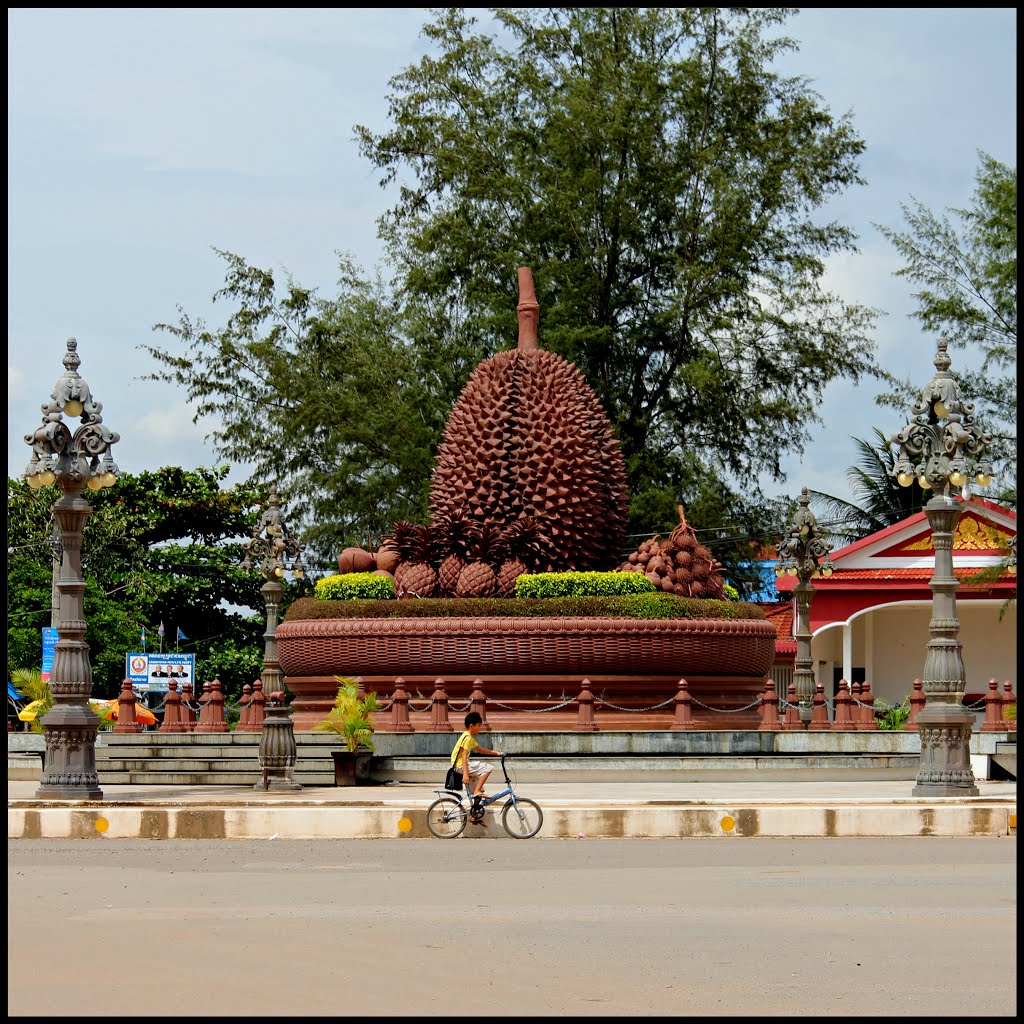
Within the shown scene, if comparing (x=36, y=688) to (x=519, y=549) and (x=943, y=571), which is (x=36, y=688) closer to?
(x=519, y=549)

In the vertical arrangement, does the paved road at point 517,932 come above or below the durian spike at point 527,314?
below

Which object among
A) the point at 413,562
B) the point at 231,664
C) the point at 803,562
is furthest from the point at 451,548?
the point at 231,664

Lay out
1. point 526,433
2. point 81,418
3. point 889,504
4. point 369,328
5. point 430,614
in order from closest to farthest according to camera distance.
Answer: point 81,418 < point 430,614 < point 526,433 < point 369,328 < point 889,504

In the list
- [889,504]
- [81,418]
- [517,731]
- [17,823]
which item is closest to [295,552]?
[517,731]

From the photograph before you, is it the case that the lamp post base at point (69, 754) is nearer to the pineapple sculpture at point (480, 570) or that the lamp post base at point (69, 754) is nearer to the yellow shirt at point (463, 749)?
the yellow shirt at point (463, 749)

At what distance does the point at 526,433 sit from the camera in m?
31.1

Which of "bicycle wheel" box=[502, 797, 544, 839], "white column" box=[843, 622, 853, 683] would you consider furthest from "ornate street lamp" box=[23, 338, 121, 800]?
"white column" box=[843, 622, 853, 683]

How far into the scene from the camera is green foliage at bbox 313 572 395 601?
29578 millimetres

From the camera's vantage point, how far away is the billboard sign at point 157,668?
135ft

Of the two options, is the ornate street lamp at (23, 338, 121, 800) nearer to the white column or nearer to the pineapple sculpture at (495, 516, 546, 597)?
the pineapple sculpture at (495, 516, 546, 597)

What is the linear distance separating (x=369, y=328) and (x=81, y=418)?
25.0 m

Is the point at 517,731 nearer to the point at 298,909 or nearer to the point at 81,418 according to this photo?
the point at 81,418

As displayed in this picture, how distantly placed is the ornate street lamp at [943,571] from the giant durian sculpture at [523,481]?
34.0 feet

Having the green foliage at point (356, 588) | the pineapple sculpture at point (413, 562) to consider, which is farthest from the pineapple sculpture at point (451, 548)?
the green foliage at point (356, 588)
